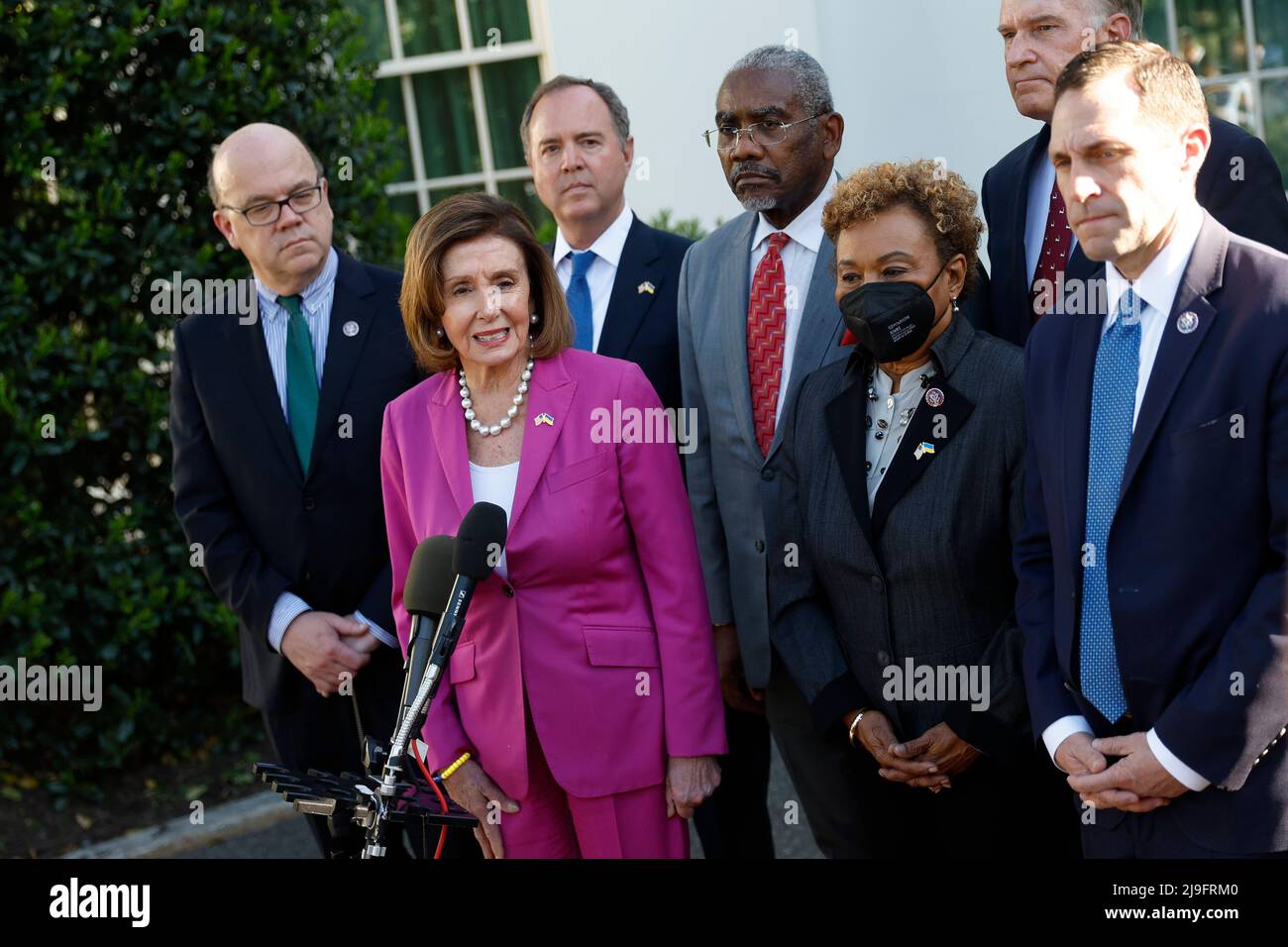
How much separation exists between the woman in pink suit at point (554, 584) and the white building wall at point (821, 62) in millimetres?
3832

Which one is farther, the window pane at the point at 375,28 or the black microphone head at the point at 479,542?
the window pane at the point at 375,28

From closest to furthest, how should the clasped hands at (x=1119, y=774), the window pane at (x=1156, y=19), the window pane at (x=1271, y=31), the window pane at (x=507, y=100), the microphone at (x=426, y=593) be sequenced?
the microphone at (x=426, y=593), the clasped hands at (x=1119, y=774), the window pane at (x=1271, y=31), the window pane at (x=1156, y=19), the window pane at (x=507, y=100)

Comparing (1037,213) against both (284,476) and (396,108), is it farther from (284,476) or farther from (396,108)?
(396,108)

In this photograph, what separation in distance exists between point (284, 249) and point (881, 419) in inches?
75.1

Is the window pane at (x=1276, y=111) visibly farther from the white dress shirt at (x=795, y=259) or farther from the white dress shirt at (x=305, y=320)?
the white dress shirt at (x=305, y=320)

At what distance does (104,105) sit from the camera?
20.2ft

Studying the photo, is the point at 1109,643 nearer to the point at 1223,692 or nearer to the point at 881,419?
the point at 1223,692

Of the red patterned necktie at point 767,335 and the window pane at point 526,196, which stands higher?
the window pane at point 526,196

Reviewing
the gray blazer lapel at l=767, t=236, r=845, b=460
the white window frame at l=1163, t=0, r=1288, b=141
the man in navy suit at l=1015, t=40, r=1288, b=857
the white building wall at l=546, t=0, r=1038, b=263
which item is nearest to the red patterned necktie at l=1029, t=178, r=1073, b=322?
the gray blazer lapel at l=767, t=236, r=845, b=460

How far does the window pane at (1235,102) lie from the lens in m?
7.23

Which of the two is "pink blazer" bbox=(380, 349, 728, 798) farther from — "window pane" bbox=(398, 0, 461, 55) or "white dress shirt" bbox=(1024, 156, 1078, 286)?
"window pane" bbox=(398, 0, 461, 55)

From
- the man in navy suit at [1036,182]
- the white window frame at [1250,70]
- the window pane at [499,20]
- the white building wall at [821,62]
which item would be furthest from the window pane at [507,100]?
the man in navy suit at [1036,182]
